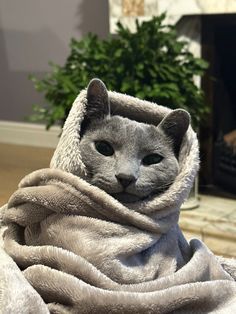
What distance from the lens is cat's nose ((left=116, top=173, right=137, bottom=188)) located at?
0.63 m

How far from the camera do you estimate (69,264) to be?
600 mm

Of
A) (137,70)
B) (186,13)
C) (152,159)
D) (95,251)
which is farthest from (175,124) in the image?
(186,13)

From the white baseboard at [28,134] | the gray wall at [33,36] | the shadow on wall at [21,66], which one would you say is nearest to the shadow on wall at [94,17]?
the gray wall at [33,36]

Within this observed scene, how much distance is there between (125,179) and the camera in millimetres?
633

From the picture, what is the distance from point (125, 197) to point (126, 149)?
0.21ft

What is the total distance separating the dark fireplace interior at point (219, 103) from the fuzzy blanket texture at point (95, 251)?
1471 millimetres

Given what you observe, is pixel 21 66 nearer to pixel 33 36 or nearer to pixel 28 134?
pixel 33 36

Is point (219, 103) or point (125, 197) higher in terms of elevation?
point (125, 197)

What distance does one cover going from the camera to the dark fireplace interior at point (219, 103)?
211cm

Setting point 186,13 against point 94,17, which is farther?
point 94,17

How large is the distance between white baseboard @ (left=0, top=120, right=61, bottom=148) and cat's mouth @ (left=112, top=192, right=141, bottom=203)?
6.97 feet

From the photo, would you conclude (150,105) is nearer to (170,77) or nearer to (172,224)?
(172,224)

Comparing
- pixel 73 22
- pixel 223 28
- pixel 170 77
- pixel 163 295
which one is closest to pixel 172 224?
pixel 163 295

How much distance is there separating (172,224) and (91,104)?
0.20 m
